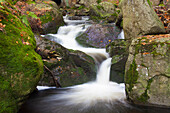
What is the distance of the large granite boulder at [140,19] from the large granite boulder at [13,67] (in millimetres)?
4199

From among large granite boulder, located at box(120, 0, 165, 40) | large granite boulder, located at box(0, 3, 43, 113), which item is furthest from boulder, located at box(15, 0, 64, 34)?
large granite boulder, located at box(0, 3, 43, 113)

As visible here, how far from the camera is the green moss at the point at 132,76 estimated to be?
331 cm

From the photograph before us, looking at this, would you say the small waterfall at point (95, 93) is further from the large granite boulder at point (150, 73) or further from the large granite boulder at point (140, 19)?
the large granite boulder at point (140, 19)

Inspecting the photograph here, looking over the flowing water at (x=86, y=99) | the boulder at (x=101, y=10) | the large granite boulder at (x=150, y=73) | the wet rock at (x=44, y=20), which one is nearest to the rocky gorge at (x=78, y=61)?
the large granite boulder at (x=150, y=73)

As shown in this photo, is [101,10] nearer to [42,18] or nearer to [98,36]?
[98,36]

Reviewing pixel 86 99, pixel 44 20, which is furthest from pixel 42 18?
pixel 86 99

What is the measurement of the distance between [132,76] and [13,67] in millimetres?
2907

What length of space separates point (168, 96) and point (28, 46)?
363cm

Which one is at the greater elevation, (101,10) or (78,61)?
(101,10)

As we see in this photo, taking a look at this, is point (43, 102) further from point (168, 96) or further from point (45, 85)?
point (168, 96)

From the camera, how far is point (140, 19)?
5.02m

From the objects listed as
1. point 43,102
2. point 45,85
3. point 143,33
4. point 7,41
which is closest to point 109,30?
point 143,33

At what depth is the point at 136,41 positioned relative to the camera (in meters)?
3.58

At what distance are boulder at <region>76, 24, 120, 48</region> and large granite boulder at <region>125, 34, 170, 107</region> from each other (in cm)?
567
